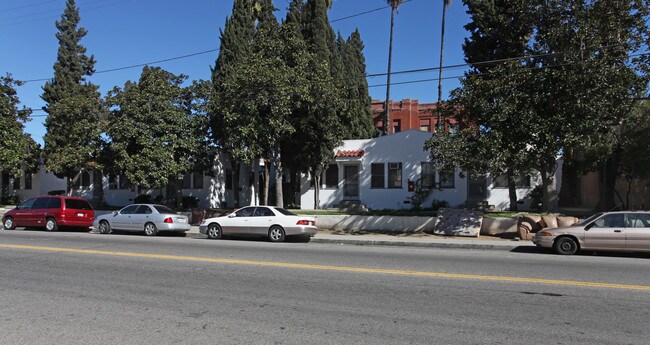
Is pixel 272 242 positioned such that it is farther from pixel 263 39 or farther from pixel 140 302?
pixel 263 39

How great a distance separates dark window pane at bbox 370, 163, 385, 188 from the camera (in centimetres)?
2808

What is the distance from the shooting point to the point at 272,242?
648 inches

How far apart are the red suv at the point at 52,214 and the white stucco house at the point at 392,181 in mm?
12639

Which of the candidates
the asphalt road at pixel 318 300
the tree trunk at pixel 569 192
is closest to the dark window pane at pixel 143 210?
the asphalt road at pixel 318 300

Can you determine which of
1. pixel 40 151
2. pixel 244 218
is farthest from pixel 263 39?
pixel 40 151

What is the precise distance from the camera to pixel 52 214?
2020 cm

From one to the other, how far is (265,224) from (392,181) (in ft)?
41.3

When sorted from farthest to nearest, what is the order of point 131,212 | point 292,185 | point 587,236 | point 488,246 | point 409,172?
point 292,185 < point 409,172 < point 131,212 < point 488,246 < point 587,236

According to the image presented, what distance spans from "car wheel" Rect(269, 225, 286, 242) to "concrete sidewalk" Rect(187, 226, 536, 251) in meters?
1.38

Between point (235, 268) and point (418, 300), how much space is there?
14.5 feet

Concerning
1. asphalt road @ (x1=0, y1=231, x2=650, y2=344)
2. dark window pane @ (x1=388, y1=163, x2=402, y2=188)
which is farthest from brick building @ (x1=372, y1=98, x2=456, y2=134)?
asphalt road @ (x1=0, y1=231, x2=650, y2=344)

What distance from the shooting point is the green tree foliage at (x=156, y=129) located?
22.4 meters

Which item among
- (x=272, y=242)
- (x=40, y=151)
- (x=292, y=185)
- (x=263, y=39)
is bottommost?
(x=272, y=242)

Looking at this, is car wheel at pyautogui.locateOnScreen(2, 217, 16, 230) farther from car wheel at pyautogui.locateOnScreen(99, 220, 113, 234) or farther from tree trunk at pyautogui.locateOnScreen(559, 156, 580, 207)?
tree trunk at pyautogui.locateOnScreen(559, 156, 580, 207)
